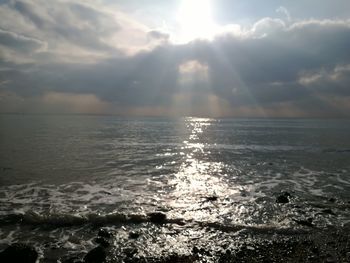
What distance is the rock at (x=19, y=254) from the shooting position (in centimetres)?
1316

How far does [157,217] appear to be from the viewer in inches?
740

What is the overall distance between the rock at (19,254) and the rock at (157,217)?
22.2 ft

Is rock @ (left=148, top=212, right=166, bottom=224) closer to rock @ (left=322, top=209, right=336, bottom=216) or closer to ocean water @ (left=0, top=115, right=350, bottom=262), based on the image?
ocean water @ (left=0, top=115, right=350, bottom=262)

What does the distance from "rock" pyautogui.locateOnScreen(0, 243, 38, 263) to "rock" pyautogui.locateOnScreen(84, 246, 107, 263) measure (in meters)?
2.14

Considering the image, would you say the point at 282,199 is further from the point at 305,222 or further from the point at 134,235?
the point at 134,235

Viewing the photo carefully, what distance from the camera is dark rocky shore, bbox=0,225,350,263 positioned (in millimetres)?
13516

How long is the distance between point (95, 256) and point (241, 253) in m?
6.32

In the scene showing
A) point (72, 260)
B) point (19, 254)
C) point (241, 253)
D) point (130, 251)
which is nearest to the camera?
point (19, 254)

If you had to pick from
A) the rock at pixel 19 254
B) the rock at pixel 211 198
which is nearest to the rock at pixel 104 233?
the rock at pixel 19 254

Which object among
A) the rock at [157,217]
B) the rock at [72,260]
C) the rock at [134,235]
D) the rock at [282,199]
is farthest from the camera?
the rock at [282,199]

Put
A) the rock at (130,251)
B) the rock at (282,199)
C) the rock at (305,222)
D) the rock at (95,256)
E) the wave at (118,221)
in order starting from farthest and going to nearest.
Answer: the rock at (282,199), the rock at (305,222), the wave at (118,221), the rock at (130,251), the rock at (95,256)

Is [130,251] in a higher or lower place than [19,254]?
lower

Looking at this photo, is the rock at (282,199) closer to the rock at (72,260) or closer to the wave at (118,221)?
the wave at (118,221)

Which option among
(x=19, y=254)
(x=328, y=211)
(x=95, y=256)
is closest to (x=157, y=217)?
(x=95, y=256)
